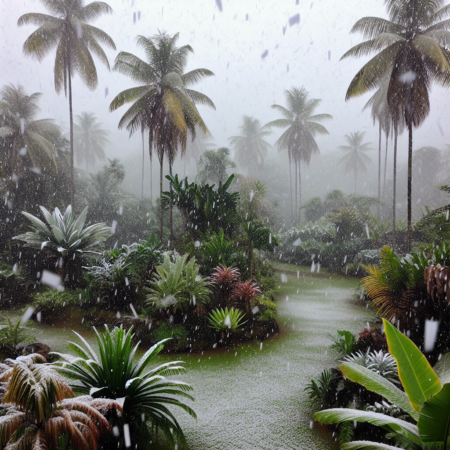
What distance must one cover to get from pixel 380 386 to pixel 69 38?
15853 millimetres

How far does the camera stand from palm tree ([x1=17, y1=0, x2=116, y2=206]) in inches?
491

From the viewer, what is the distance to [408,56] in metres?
9.37

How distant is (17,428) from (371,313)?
783 cm

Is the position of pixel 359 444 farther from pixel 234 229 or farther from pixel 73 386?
pixel 234 229

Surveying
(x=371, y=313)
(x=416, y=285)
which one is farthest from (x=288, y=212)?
(x=416, y=285)

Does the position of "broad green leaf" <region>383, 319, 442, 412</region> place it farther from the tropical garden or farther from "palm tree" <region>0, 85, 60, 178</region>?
"palm tree" <region>0, 85, 60, 178</region>

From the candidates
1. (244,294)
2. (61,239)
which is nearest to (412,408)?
(244,294)

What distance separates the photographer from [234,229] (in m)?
10.9

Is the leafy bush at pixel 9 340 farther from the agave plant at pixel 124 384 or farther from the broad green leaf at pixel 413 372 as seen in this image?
the broad green leaf at pixel 413 372

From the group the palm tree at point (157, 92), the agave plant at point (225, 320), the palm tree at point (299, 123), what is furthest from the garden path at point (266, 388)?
the palm tree at point (299, 123)

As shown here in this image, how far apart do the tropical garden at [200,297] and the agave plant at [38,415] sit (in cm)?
1

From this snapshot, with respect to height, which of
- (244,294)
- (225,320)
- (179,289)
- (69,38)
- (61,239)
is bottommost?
(225,320)

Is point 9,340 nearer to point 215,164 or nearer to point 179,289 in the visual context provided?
point 179,289

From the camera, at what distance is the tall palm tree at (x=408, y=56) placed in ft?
30.4
